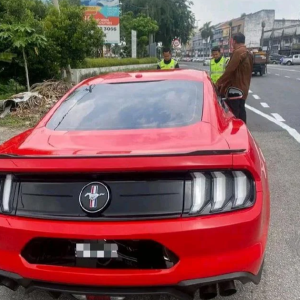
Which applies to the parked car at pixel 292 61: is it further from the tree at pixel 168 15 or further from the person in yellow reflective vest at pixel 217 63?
the person in yellow reflective vest at pixel 217 63

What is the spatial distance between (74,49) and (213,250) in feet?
43.5

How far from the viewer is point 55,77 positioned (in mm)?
14484

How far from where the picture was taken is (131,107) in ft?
9.71

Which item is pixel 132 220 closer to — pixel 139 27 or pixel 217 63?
pixel 217 63

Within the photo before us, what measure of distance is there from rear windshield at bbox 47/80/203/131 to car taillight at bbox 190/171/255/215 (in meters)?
0.74

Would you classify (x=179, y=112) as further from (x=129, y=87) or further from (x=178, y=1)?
(x=178, y=1)

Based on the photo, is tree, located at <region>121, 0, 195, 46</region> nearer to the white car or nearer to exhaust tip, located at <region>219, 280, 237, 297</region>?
the white car

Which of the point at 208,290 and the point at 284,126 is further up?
the point at 208,290

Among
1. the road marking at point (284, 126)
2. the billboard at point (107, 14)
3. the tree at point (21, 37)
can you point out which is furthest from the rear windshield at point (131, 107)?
the billboard at point (107, 14)

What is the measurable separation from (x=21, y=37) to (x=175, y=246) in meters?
10.8

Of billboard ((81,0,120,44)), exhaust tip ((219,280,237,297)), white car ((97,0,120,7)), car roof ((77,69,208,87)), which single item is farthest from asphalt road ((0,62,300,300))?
white car ((97,0,120,7))

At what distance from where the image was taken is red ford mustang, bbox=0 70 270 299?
6.16 feet

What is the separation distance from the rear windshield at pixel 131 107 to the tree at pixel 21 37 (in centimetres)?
865

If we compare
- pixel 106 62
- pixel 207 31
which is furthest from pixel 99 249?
pixel 207 31
